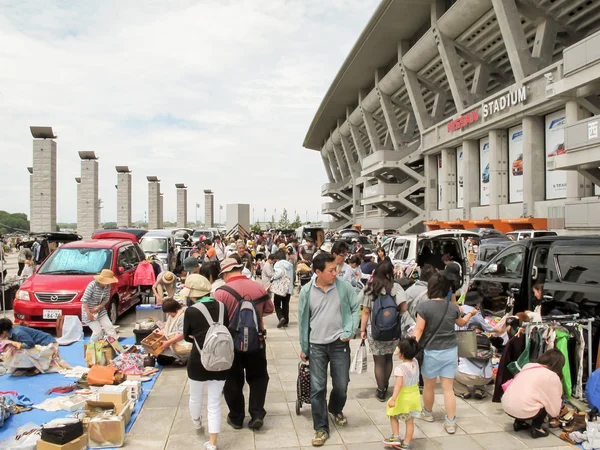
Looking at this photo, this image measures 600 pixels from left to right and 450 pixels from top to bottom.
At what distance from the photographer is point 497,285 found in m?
8.06

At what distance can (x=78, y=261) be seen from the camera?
416 inches

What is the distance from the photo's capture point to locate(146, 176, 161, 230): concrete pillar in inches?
2295

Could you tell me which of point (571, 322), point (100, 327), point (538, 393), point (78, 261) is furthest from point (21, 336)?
point (571, 322)

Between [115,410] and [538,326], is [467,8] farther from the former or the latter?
[115,410]

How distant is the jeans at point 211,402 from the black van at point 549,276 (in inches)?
171

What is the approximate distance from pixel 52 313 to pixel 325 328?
21.8 ft

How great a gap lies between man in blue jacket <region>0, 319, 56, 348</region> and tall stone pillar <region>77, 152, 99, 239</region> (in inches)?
1135

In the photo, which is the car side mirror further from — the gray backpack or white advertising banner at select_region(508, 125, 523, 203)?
white advertising banner at select_region(508, 125, 523, 203)

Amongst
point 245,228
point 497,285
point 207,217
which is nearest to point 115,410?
point 497,285

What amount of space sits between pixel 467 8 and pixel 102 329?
27.7 metres

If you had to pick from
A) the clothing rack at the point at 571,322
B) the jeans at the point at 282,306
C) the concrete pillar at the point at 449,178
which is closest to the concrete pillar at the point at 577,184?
the concrete pillar at the point at 449,178

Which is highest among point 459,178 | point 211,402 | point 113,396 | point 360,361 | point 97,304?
point 459,178

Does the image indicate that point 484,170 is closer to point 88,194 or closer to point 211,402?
point 88,194

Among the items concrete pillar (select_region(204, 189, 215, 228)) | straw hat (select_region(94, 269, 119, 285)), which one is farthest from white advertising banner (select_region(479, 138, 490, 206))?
concrete pillar (select_region(204, 189, 215, 228))
